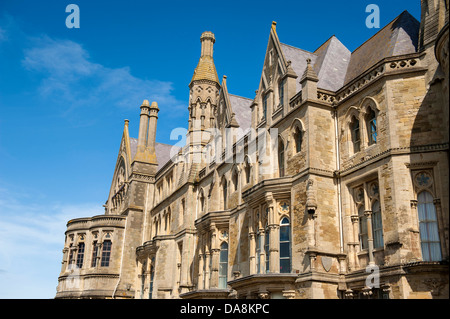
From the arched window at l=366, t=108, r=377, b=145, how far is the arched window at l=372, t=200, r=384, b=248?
276 centimetres

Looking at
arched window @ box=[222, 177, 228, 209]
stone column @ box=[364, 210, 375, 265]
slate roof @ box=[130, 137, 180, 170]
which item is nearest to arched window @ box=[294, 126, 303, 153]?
stone column @ box=[364, 210, 375, 265]

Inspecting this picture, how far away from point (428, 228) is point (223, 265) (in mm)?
14340

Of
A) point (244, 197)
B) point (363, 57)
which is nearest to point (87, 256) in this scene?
point (244, 197)

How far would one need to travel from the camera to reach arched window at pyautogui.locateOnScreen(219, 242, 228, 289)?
29.4 m

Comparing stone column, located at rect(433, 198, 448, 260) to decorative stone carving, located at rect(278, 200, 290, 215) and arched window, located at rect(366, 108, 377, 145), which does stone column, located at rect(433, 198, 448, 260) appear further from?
decorative stone carving, located at rect(278, 200, 290, 215)

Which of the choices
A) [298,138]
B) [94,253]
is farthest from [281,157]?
[94,253]

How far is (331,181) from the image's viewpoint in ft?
73.9

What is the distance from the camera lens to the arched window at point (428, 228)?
18188 mm

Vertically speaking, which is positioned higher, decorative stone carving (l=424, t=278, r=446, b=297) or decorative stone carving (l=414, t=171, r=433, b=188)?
decorative stone carving (l=414, t=171, r=433, b=188)

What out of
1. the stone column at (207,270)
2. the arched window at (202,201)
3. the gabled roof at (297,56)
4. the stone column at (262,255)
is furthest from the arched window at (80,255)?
the gabled roof at (297,56)

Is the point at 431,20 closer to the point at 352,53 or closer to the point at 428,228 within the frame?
the point at 352,53

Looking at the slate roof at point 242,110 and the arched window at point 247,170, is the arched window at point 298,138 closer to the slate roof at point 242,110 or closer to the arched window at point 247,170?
the arched window at point 247,170

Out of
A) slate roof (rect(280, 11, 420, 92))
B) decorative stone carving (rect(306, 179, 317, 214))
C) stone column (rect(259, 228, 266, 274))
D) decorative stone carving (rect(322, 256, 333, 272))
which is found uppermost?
slate roof (rect(280, 11, 420, 92))
